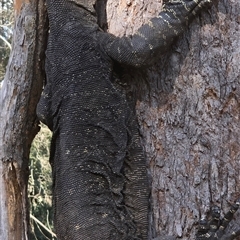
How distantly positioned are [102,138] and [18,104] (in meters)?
0.82

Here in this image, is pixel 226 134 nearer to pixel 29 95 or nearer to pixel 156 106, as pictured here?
pixel 156 106

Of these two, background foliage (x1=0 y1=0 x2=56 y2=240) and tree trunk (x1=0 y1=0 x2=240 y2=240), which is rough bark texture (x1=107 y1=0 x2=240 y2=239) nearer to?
tree trunk (x1=0 y1=0 x2=240 y2=240)

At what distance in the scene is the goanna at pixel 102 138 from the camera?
8.23ft

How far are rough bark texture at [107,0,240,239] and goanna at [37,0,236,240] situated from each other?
0.08m

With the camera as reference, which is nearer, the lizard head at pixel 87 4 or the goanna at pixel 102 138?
Result: the goanna at pixel 102 138

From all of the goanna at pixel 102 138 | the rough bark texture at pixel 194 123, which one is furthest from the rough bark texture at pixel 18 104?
the rough bark texture at pixel 194 123

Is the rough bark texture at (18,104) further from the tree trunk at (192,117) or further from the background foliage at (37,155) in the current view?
the background foliage at (37,155)

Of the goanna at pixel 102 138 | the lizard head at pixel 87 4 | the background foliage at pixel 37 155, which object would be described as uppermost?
the background foliage at pixel 37 155

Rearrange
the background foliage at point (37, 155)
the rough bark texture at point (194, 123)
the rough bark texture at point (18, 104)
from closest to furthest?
the rough bark texture at point (194, 123), the rough bark texture at point (18, 104), the background foliage at point (37, 155)

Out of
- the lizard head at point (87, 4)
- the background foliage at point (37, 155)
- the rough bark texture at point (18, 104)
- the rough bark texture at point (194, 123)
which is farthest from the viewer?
the background foliage at point (37, 155)

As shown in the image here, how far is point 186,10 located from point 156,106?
561mm

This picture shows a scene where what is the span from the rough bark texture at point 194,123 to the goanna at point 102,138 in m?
0.08

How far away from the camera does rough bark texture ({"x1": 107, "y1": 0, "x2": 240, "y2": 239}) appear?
244 centimetres

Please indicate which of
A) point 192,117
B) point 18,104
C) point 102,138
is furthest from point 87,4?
point 192,117
